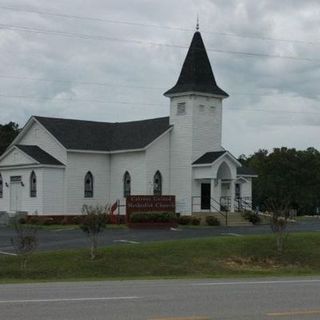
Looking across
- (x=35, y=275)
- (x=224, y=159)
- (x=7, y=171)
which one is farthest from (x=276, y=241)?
(x=7, y=171)

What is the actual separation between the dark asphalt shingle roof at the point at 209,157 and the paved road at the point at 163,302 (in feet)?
104

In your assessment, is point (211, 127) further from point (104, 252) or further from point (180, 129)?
point (104, 252)

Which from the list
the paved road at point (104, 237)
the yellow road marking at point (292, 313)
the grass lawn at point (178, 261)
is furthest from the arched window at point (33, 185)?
the yellow road marking at point (292, 313)

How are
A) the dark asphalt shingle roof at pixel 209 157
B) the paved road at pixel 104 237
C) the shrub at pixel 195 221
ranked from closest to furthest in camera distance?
the paved road at pixel 104 237 < the shrub at pixel 195 221 < the dark asphalt shingle roof at pixel 209 157

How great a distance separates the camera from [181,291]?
15.3 meters

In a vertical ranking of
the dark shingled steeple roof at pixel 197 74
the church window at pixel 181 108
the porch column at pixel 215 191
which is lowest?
the porch column at pixel 215 191

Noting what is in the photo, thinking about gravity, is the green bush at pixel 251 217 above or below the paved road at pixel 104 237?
above

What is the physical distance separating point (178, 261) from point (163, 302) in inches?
505

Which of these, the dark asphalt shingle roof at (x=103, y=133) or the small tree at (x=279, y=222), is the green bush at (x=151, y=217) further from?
the small tree at (x=279, y=222)

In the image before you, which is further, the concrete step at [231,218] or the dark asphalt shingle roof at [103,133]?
the dark asphalt shingle roof at [103,133]

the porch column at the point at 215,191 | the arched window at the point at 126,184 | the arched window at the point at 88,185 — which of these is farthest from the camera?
the arched window at the point at 126,184

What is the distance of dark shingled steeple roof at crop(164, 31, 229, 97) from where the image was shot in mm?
50250

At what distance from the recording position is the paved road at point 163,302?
11.4m

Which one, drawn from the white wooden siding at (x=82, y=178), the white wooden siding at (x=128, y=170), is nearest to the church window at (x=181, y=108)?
the white wooden siding at (x=128, y=170)
